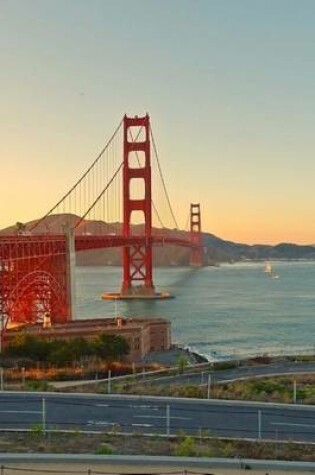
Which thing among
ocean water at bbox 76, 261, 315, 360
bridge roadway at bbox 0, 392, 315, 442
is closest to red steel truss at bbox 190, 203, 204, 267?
ocean water at bbox 76, 261, 315, 360

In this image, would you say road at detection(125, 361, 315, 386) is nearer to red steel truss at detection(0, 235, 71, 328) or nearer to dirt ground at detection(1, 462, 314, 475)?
dirt ground at detection(1, 462, 314, 475)

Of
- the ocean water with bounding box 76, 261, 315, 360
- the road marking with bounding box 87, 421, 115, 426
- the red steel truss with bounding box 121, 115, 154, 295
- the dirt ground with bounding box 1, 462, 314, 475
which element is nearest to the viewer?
the dirt ground with bounding box 1, 462, 314, 475

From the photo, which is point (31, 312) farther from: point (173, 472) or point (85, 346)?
point (173, 472)

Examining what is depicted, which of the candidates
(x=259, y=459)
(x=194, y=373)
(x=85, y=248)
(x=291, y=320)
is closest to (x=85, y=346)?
(x=194, y=373)

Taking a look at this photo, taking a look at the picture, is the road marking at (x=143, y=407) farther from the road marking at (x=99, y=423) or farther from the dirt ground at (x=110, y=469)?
the dirt ground at (x=110, y=469)

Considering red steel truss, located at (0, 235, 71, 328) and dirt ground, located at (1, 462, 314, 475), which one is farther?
red steel truss, located at (0, 235, 71, 328)

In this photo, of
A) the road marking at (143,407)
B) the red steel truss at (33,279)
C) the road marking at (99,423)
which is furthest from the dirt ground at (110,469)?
the red steel truss at (33,279)
